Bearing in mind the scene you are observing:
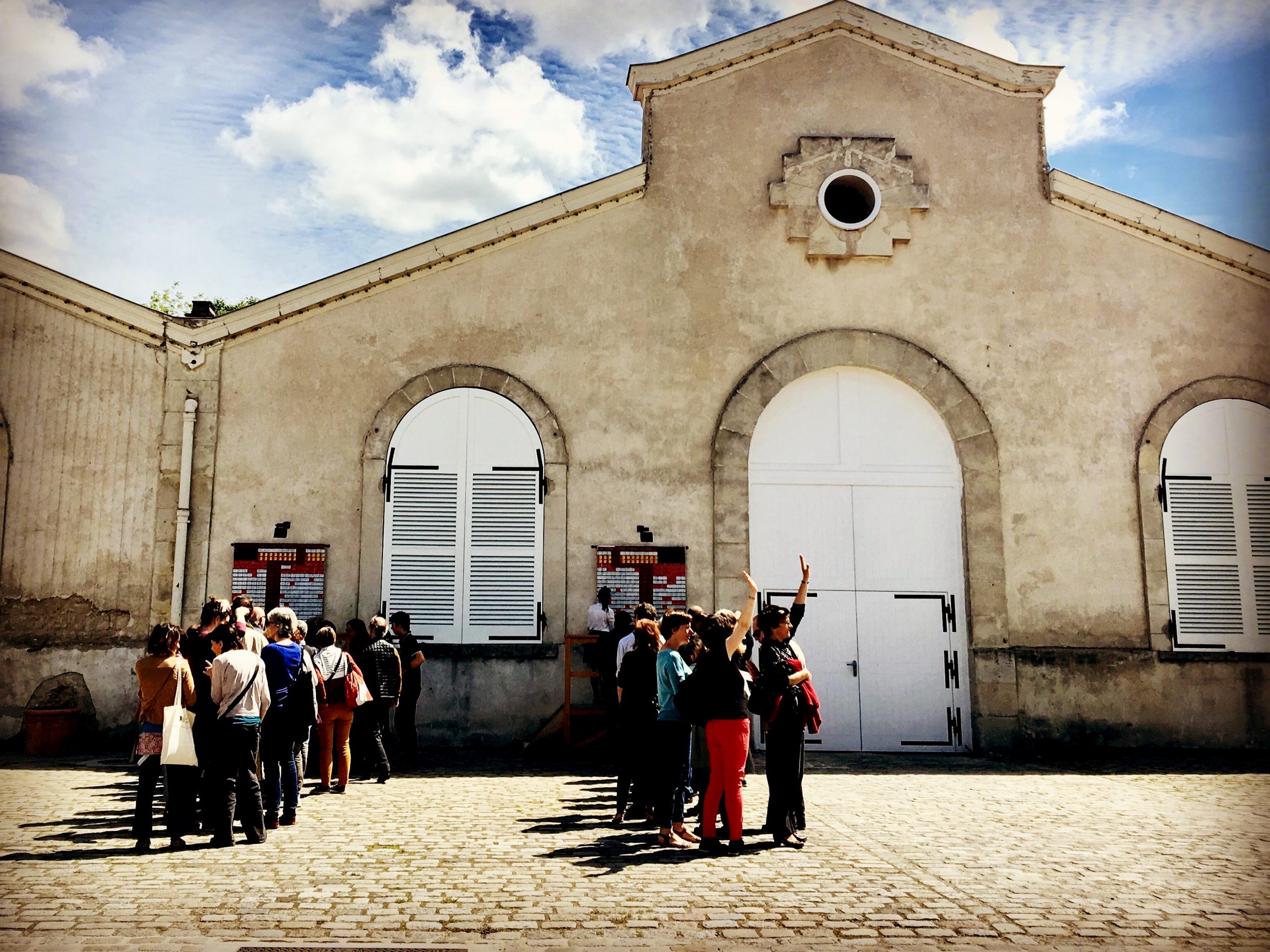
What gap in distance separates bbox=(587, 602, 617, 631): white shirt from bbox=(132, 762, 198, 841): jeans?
5.26 meters

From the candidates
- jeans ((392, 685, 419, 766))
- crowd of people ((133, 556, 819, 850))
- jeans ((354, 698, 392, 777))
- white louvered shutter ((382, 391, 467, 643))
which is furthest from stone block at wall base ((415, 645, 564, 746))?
crowd of people ((133, 556, 819, 850))

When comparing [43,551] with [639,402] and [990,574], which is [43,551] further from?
[990,574]


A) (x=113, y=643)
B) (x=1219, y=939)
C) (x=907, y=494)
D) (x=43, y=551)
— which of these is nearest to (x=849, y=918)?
(x=1219, y=939)

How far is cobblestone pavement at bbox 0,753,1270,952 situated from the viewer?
534cm

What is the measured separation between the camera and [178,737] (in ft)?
23.7

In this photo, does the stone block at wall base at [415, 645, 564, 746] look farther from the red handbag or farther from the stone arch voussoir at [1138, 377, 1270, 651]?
the stone arch voussoir at [1138, 377, 1270, 651]

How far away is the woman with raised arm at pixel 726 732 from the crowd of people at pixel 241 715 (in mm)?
3138

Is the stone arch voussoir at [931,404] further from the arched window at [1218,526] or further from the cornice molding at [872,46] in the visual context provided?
the cornice molding at [872,46]

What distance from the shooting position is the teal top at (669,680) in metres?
7.61

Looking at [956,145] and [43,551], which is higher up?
[956,145]

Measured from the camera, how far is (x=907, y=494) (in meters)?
13.1

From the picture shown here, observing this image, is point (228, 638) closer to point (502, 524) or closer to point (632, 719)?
point (632, 719)

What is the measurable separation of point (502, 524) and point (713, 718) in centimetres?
573

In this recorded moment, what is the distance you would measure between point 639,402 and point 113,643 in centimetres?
665
